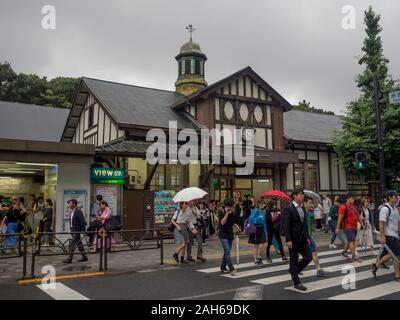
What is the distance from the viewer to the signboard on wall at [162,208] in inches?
595

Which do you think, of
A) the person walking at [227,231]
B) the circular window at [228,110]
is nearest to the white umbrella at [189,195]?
the person walking at [227,231]

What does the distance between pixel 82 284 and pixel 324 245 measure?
927 centimetres

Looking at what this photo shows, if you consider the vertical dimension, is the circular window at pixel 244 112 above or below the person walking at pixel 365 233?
above

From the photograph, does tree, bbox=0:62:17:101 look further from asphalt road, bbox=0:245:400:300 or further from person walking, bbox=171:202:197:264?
asphalt road, bbox=0:245:400:300

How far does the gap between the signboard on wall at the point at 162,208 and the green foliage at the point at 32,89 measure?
2768cm

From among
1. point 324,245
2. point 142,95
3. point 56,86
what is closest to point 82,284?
→ point 324,245

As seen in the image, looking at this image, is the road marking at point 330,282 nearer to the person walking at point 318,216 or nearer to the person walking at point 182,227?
the person walking at point 182,227

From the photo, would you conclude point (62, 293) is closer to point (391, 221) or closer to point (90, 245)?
point (90, 245)

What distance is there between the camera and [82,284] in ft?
24.2

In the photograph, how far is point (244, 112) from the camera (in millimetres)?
19625

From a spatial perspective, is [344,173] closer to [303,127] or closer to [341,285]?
[303,127]

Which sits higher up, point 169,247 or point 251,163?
point 251,163

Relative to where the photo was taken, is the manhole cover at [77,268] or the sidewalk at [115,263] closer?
the sidewalk at [115,263]

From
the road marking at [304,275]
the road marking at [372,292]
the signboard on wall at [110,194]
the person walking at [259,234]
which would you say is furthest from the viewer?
the signboard on wall at [110,194]
